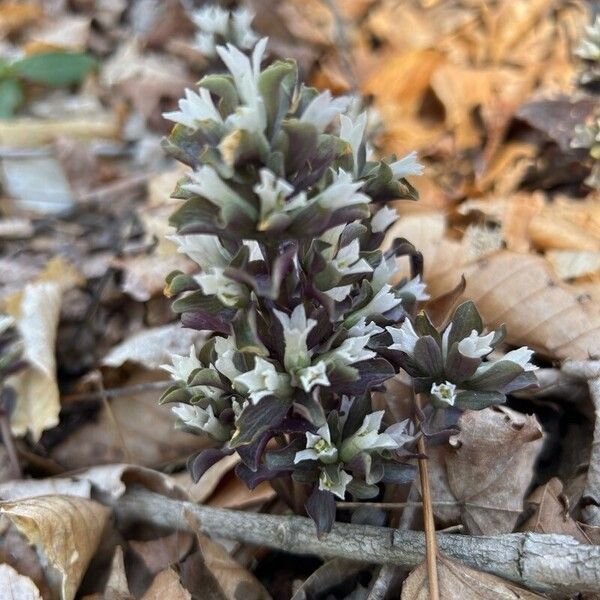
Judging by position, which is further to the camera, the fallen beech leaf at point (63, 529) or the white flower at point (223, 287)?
the fallen beech leaf at point (63, 529)

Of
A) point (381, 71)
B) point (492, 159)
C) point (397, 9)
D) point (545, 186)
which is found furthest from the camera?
point (397, 9)

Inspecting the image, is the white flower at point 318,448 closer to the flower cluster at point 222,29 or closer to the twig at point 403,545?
the twig at point 403,545

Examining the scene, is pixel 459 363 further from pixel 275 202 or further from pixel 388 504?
pixel 275 202

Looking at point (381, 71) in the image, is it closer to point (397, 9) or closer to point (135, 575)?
point (397, 9)

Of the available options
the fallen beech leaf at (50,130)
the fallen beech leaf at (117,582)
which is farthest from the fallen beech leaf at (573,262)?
the fallen beech leaf at (50,130)

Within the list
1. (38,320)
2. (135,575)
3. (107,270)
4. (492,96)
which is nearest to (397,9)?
(492,96)

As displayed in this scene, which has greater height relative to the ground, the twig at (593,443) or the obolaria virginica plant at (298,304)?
the obolaria virginica plant at (298,304)

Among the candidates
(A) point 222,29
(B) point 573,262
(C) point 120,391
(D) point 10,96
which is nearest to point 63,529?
(C) point 120,391
